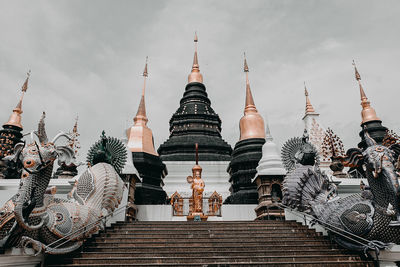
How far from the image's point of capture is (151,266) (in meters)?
5.89

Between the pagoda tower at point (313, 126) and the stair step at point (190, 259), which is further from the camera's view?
the pagoda tower at point (313, 126)

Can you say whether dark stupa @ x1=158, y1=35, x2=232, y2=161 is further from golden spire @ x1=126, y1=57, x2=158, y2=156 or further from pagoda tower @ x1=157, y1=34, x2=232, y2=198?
golden spire @ x1=126, y1=57, x2=158, y2=156

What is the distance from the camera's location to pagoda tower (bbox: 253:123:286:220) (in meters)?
13.9

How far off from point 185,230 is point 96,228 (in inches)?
92.0

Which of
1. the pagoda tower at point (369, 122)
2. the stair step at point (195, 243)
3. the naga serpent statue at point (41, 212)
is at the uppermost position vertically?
the pagoda tower at point (369, 122)

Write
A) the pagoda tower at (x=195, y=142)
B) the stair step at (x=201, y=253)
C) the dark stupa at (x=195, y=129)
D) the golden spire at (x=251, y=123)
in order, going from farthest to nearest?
the dark stupa at (x=195, y=129), the pagoda tower at (x=195, y=142), the golden spire at (x=251, y=123), the stair step at (x=201, y=253)

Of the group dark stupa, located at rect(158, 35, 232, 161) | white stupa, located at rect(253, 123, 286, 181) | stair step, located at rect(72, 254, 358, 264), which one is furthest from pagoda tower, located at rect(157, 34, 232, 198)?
stair step, located at rect(72, 254, 358, 264)

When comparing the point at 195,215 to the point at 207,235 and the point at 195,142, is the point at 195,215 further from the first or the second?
the point at 195,142

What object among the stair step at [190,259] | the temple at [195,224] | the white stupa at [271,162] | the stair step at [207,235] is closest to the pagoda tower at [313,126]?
the white stupa at [271,162]

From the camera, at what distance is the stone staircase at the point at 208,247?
6.09 metres

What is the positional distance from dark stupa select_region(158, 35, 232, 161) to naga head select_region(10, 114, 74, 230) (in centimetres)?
1750

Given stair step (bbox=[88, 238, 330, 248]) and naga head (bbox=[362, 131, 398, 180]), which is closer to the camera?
naga head (bbox=[362, 131, 398, 180])

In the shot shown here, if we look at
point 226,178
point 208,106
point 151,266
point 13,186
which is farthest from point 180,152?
point 151,266

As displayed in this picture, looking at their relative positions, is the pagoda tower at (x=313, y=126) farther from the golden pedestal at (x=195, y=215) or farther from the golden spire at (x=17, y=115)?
the golden spire at (x=17, y=115)
